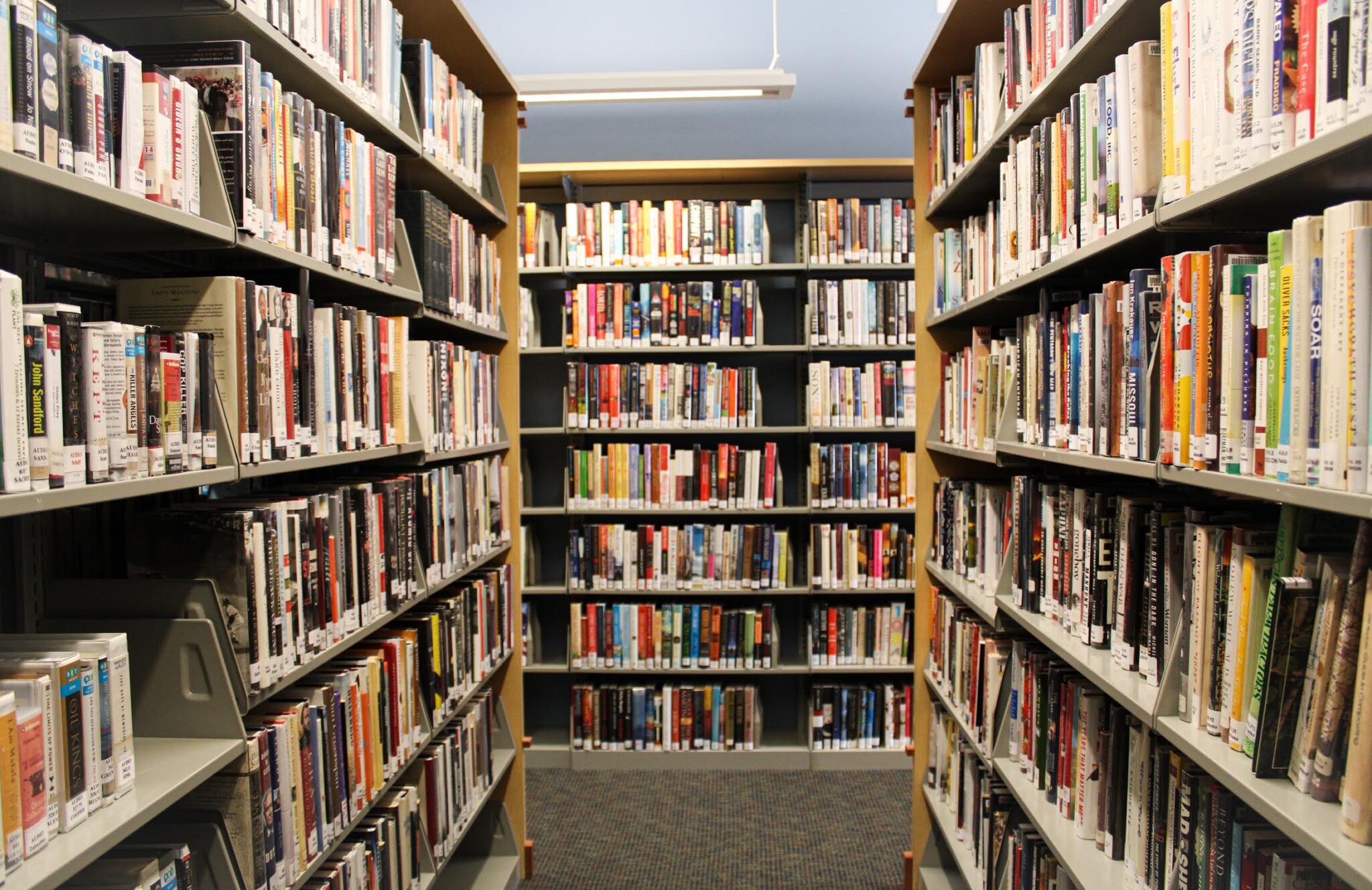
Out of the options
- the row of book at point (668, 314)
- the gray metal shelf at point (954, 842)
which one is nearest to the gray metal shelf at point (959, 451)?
the gray metal shelf at point (954, 842)

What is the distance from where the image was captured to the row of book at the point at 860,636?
406 centimetres

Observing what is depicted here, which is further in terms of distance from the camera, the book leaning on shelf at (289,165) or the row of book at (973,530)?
the row of book at (973,530)

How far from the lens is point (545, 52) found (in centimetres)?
452

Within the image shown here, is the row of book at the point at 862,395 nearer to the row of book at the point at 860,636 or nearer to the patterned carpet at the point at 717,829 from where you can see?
the row of book at the point at 860,636

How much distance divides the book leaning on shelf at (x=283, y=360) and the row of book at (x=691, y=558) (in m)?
2.13

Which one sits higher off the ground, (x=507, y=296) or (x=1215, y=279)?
(x=507, y=296)

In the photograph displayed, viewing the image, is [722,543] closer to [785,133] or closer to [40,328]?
[785,133]

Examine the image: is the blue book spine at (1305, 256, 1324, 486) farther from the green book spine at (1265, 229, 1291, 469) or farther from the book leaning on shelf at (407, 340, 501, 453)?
the book leaning on shelf at (407, 340, 501, 453)

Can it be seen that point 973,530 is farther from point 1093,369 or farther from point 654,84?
point 654,84

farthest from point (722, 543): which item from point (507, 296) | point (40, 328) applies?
point (40, 328)

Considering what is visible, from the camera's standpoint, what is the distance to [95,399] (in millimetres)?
1070

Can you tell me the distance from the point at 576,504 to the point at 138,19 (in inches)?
113

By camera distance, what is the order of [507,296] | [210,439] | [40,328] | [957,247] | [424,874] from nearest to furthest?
[40,328] < [210,439] < [424,874] < [957,247] < [507,296]

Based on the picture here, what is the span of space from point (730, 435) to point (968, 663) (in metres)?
2.12
